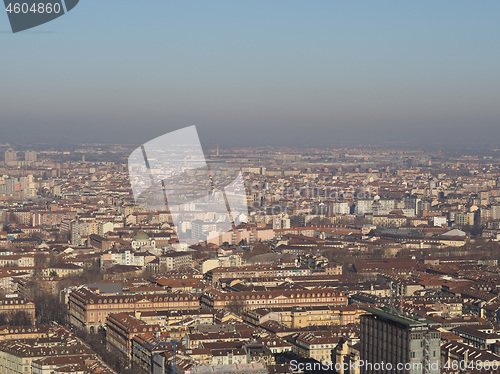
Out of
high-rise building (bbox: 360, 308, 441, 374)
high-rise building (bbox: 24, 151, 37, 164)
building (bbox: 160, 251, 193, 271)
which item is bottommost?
building (bbox: 160, 251, 193, 271)

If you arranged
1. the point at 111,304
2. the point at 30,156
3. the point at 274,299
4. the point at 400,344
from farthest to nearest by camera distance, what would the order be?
the point at 30,156 < the point at 274,299 < the point at 111,304 < the point at 400,344

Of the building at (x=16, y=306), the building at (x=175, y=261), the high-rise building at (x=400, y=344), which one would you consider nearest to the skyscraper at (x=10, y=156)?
the building at (x=175, y=261)

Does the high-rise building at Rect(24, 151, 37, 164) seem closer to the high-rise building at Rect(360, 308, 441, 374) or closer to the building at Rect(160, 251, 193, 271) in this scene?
the building at Rect(160, 251, 193, 271)

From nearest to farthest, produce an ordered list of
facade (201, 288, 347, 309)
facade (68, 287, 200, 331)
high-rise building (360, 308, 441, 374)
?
1. high-rise building (360, 308, 441, 374)
2. facade (68, 287, 200, 331)
3. facade (201, 288, 347, 309)

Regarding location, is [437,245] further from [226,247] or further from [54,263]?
[54,263]

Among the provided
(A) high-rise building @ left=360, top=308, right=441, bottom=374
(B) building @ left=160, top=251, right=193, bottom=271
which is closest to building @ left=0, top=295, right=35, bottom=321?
(B) building @ left=160, top=251, right=193, bottom=271

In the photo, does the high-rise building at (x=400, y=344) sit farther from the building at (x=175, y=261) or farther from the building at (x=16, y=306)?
A: the building at (x=175, y=261)

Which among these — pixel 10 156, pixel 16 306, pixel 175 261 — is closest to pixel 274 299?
pixel 16 306

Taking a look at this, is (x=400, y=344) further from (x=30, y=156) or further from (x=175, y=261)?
(x=30, y=156)
